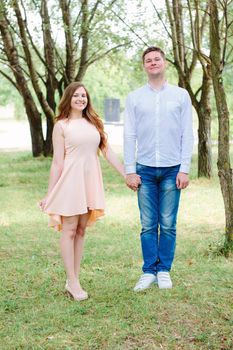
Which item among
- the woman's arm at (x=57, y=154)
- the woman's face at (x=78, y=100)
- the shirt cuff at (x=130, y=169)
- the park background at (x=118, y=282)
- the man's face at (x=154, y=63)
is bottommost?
the park background at (x=118, y=282)

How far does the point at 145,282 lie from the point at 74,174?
1180mm

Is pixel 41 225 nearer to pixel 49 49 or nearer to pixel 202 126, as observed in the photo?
pixel 202 126

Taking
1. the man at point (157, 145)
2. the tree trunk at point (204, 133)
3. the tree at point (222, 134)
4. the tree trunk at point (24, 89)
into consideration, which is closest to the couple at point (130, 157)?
the man at point (157, 145)

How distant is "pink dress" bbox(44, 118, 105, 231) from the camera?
481cm

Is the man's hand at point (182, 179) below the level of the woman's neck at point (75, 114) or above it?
below

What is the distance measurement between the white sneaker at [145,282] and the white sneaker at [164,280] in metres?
0.06

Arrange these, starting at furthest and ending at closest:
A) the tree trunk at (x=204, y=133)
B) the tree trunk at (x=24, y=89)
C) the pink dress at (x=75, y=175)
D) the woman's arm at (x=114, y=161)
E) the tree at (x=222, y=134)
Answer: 1. the tree trunk at (x=24, y=89)
2. the tree trunk at (x=204, y=133)
3. the tree at (x=222, y=134)
4. the woman's arm at (x=114, y=161)
5. the pink dress at (x=75, y=175)

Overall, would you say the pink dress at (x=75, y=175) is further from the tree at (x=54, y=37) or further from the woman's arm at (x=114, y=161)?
the tree at (x=54, y=37)

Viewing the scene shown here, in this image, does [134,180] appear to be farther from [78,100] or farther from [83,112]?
[78,100]

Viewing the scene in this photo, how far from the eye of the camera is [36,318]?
4.57 m

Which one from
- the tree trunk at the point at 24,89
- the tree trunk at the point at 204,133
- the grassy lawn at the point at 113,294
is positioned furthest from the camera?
the tree trunk at the point at 24,89

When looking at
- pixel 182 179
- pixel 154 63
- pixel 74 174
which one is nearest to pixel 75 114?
pixel 74 174

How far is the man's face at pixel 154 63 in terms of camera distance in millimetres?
4883

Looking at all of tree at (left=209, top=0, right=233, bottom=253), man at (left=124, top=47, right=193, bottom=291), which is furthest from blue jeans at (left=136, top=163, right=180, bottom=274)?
tree at (left=209, top=0, right=233, bottom=253)
